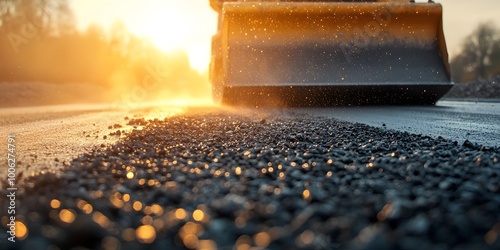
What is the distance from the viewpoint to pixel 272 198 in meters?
1.75

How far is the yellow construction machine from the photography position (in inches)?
319

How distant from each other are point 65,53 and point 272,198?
28765mm

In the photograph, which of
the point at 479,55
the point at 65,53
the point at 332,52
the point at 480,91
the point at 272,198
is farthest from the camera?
the point at 479,55

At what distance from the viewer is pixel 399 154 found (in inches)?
106

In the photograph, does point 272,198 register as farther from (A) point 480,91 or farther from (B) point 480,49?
(B) point 480,49

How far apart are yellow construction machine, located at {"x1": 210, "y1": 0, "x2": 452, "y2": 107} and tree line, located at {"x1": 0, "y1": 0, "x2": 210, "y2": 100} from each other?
56.7 ft

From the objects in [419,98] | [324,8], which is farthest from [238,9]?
[419,98]

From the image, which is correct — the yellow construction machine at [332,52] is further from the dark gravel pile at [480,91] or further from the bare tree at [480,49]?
the bare tree at [480,49]

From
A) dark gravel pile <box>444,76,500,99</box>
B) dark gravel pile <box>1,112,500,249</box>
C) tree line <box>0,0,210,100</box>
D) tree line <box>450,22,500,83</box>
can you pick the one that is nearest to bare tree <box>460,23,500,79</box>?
tree line <box>450,22,500,83</box>

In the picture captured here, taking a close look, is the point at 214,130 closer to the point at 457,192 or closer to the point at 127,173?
the point at 127,173

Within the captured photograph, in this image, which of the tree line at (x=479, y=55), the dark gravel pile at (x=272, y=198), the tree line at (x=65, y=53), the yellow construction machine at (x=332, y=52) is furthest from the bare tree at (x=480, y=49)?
the dark gravel pile at (x=272, y=198)

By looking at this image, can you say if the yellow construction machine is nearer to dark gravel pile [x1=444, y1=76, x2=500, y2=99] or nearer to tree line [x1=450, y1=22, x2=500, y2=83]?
dark gravel pile [x1=444, y1=76, x2=500, y2=99]

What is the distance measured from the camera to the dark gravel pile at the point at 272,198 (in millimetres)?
1312

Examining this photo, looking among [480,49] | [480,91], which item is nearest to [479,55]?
[480,49]
